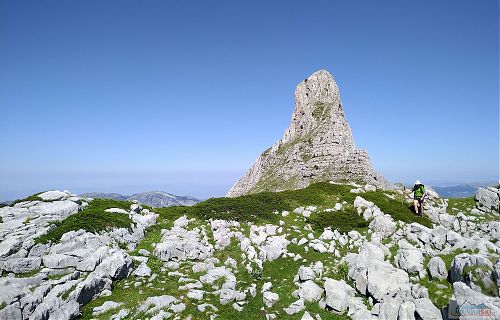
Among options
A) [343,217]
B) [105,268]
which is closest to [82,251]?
[105,268]

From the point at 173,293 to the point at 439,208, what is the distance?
85.4ft

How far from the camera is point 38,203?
88.4 ft

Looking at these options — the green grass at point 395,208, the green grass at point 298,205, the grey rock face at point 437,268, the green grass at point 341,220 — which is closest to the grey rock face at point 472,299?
the grey rock face at point 437,268

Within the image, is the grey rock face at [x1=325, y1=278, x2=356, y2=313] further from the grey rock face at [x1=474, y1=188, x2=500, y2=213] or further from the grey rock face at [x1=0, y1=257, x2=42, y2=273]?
Result: the grey rock face at [x1=474, y1=188, x2=500, y2=213]

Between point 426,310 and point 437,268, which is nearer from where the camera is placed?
point 426,310

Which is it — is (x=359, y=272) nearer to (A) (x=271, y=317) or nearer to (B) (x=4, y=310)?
(A) (x=271, y=317)

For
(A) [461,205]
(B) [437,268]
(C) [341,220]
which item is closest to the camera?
(B) [437,268]

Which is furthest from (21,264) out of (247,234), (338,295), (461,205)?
(461,205)

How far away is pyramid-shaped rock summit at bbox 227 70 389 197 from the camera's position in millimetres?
87744

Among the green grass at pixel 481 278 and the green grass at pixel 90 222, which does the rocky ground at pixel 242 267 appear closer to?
the green grass at pixel 481 278

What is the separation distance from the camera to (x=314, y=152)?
10138 cm

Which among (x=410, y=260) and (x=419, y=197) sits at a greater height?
(x=419, y=197)

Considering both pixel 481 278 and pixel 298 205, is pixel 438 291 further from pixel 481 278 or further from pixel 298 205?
pixel 298 205

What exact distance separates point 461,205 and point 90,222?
111 feet
